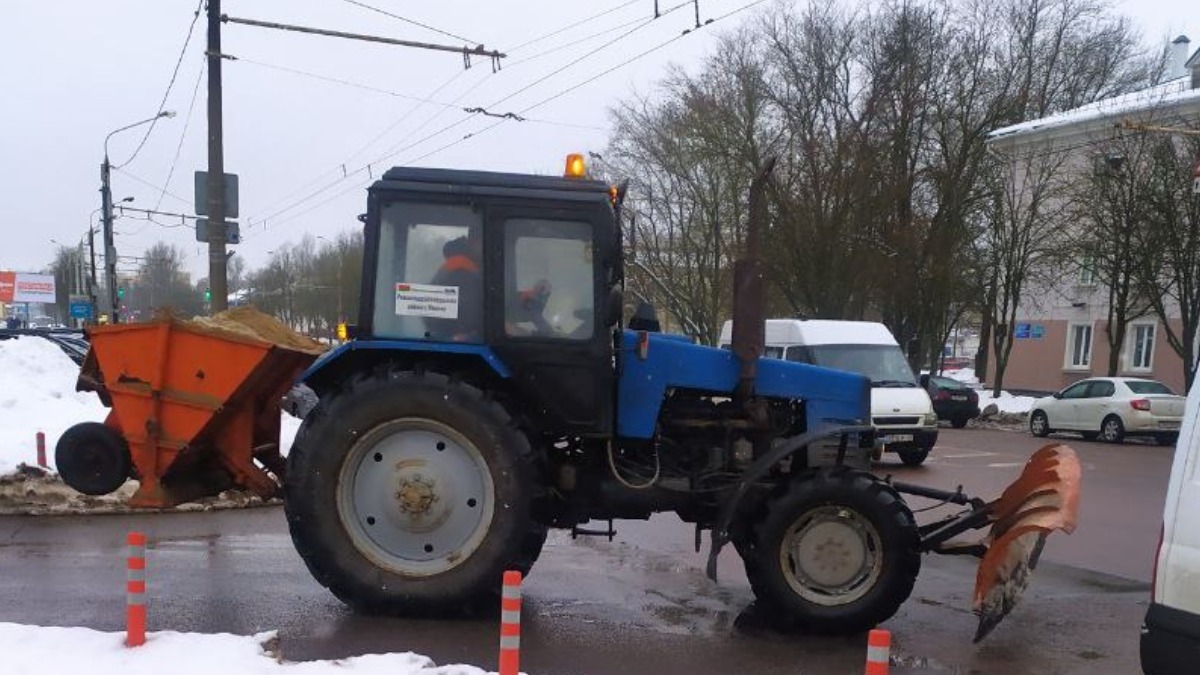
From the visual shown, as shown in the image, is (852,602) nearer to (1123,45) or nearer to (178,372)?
(178,372)

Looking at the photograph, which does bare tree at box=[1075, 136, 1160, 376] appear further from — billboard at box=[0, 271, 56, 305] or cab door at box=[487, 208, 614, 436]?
billboard at box=[0, 271, 56, 305]

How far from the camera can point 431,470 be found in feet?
19.1

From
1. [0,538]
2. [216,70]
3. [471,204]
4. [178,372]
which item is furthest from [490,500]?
[216,70]

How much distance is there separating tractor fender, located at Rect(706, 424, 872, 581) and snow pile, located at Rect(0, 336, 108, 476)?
6111 millimetres

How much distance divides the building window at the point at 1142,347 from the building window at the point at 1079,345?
1.92 meters

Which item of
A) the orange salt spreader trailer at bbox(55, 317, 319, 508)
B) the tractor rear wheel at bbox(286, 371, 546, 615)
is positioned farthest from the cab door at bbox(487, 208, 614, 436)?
the orange salt spreader trailer at bbox(55, 317, 319, 508)

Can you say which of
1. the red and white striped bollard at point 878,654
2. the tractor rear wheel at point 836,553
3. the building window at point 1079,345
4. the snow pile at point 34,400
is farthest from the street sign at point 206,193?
the building window at point 1079,345

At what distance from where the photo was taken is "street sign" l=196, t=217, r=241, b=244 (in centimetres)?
1352

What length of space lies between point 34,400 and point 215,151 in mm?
4796

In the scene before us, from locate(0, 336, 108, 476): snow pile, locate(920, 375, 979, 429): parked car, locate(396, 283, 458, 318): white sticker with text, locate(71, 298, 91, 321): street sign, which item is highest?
locate(396, 283, 458, 318): white sticker with text

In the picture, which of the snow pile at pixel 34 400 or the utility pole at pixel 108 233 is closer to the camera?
the snow pile at pixel 34 400

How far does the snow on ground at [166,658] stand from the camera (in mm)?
4598

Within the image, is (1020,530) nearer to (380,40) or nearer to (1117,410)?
(380,40)

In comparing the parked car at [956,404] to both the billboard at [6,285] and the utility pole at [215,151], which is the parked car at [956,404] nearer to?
the utility pole at [215,151]
